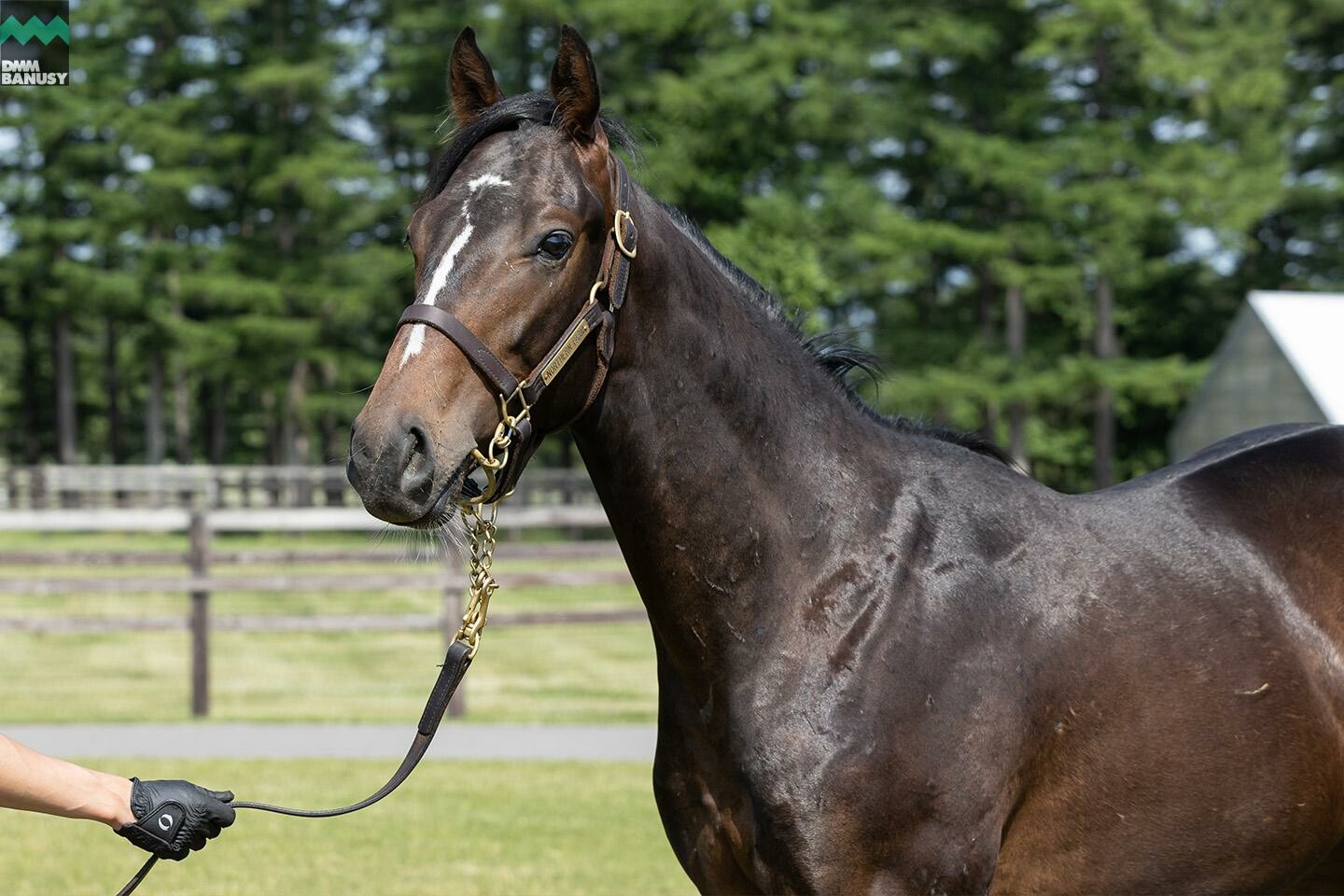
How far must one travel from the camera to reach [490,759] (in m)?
9.38

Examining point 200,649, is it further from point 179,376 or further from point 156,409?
point 179,376

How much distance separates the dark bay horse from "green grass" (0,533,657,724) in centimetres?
855

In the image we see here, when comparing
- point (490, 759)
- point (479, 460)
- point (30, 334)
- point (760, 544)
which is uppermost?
point (479, 460)

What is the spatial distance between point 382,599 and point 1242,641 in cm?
1708

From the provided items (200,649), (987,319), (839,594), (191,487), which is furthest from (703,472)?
(987,319)

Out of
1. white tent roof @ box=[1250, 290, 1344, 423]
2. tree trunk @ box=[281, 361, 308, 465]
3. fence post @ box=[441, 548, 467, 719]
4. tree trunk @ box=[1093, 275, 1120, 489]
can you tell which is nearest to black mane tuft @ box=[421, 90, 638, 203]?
fence post @ box=[441, 548, 467, 719]

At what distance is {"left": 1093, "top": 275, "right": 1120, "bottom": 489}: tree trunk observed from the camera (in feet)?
106

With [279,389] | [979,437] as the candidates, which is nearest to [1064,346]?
[279,389]

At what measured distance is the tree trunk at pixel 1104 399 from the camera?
32406mm

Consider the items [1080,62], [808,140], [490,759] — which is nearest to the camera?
[490,759]

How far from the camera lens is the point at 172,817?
2.71m

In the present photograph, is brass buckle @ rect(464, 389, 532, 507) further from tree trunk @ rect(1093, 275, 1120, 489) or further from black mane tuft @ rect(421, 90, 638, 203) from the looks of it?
tree trunk @ rect(1093, 275, 1120, 489)

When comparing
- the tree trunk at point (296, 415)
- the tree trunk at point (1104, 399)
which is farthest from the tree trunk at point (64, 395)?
the tree trunk at point (1104, 399)

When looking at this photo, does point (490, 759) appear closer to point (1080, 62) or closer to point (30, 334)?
point (1080, 62)
